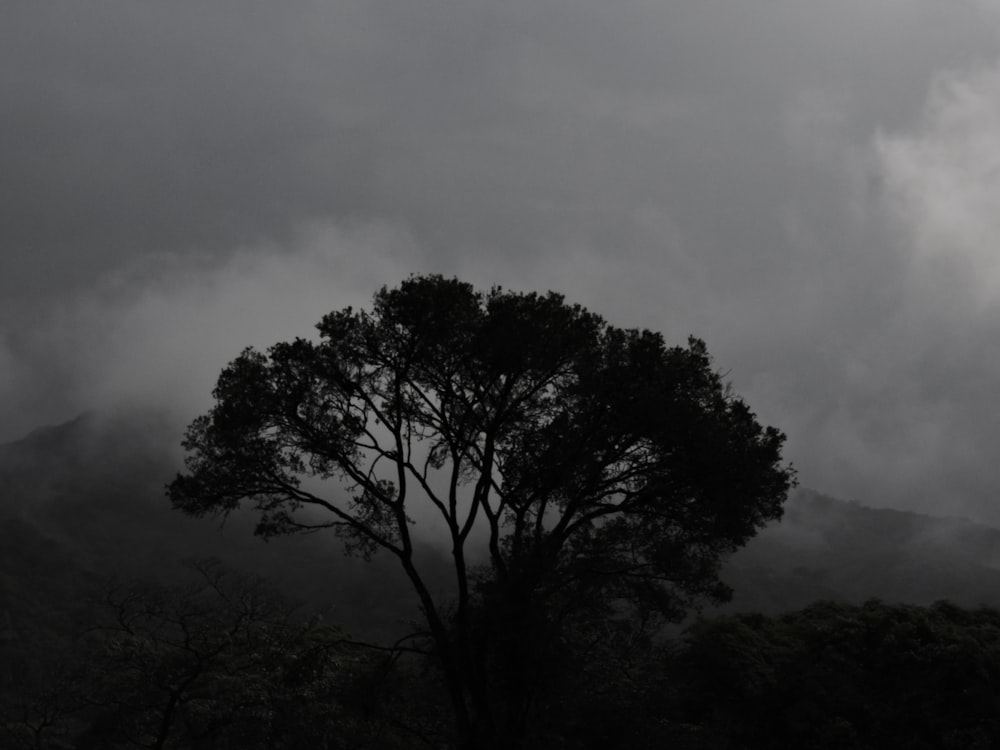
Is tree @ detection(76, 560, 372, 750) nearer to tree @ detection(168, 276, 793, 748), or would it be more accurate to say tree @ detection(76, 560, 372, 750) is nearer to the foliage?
tree @ detection(168, 276, 793, 748)

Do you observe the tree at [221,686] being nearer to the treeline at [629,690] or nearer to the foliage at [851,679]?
the treeline at [629,690]

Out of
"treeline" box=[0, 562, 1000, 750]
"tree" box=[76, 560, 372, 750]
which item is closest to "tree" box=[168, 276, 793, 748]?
"treeline" box=[0, 562, 1000, 750]

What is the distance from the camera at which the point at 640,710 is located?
25.4m

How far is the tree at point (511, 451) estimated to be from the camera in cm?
2062

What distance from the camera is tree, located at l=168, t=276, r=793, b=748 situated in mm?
20625

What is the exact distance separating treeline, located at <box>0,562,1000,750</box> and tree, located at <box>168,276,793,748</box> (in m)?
2.61

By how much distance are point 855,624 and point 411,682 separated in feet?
55.1

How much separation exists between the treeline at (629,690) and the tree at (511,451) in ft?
8.55

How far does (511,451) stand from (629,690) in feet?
34.3

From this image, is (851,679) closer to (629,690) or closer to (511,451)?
(629,690)

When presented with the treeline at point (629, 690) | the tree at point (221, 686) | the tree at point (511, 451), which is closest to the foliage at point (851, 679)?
the treeline at point (629, 690)

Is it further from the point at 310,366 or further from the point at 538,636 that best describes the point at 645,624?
the point at 310,366

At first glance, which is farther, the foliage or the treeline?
the foliage

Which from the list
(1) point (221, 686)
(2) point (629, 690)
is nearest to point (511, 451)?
(2) point (629, 690)
